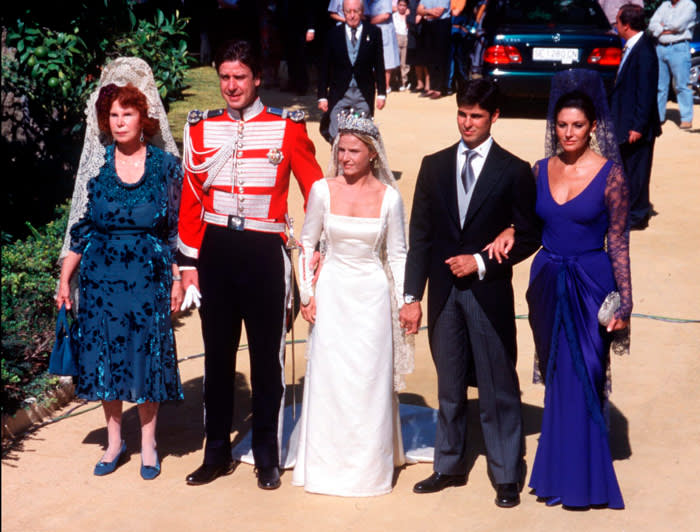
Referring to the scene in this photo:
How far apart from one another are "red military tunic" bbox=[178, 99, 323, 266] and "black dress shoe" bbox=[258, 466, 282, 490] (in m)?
1.22

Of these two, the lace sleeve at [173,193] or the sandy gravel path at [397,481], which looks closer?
the sandy gravel path at [397,481]

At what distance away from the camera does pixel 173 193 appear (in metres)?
6.05

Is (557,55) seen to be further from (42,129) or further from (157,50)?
(42,129)

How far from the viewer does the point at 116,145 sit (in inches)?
238

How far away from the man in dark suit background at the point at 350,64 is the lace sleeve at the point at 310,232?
198 inches

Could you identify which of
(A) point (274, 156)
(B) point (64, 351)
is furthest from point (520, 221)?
(B) point (64, 351)

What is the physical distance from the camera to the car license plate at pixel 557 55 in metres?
15.0

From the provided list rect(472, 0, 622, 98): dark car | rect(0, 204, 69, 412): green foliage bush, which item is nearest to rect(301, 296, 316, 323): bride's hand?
rect(0, 204, 69, 412): green foliage bush

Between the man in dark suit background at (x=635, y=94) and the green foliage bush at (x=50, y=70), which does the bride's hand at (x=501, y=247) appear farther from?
the man in dark suit background at (x=635, y=94)

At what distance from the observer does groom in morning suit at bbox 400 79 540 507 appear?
220 inches

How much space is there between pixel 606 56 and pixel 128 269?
10.6 metres

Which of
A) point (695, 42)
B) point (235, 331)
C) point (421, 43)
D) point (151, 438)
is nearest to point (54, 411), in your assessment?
point (151, 438)

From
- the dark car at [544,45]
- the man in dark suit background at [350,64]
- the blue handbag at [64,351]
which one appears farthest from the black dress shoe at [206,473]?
the dark car at [544,45]

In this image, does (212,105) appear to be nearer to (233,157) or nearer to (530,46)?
(530,46)
